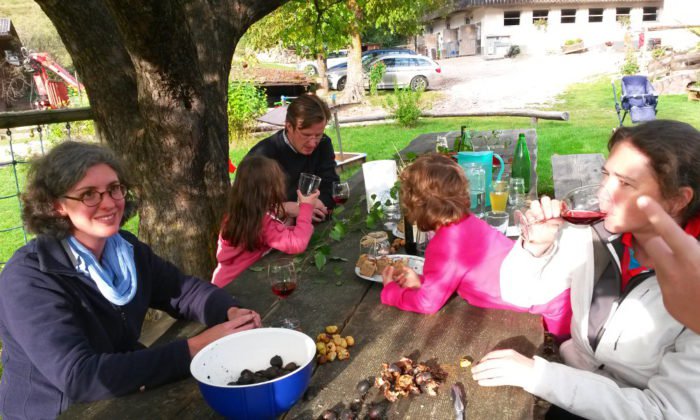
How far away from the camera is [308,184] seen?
Answer: 318 centimetres

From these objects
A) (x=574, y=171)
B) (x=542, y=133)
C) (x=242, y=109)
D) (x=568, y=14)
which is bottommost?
(x=542, y=133)

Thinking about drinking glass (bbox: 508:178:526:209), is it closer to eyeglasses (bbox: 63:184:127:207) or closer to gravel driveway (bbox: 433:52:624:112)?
→ eyeglasses (bbox: 63:184:127:207)

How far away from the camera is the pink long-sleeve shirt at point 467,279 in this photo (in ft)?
6.74

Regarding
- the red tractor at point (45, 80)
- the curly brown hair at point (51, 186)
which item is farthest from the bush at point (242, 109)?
the red tractor at point (45, 80)

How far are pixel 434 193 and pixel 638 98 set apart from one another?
10.5 meters

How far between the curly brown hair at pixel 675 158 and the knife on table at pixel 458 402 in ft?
2.75

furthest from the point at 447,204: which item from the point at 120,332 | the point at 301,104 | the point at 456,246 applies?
the point at 301,104

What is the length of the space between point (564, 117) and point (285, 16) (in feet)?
32.2

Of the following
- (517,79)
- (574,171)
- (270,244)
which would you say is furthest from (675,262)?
(517,79)

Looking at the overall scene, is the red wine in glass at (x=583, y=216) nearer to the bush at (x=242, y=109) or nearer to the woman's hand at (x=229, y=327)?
the woman's hand at (x=229, y=327)

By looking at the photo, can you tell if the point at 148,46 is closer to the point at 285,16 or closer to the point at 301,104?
the point at 301,104

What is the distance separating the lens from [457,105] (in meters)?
17.3

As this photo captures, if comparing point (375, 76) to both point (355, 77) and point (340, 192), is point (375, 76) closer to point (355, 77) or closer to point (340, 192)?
point (355, 77)

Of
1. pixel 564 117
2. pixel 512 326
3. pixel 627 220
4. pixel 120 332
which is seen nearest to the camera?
pixel 627 220
